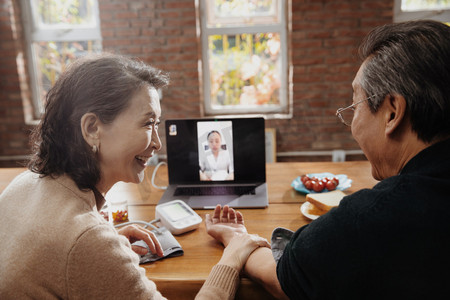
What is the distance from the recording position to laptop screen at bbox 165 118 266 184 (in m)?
1.64

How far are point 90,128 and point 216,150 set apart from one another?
31.6 inches

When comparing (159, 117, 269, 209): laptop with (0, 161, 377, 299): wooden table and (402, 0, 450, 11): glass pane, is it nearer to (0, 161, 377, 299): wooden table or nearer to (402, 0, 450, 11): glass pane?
(0, 161, 377, 299): wooden table

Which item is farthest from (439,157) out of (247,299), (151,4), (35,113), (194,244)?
(35,113)

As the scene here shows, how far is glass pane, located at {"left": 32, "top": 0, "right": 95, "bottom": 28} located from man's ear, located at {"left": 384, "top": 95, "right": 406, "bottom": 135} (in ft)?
11.0

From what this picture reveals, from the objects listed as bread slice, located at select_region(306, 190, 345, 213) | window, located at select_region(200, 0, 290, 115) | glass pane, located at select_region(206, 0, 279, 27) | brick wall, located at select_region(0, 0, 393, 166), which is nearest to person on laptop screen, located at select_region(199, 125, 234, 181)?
bread slice, located at select_region(306, 190, 345, 213)

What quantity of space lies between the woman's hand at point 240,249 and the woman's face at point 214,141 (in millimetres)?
574

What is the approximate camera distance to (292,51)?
3.22m

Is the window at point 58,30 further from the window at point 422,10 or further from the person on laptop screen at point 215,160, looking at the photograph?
the window at point 422,10

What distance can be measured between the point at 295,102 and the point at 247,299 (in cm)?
251

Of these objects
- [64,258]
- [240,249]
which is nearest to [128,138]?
[64,258]

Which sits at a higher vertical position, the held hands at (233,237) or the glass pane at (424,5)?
the glass pane at (424,5)

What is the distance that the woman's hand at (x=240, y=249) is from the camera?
3.38 ft

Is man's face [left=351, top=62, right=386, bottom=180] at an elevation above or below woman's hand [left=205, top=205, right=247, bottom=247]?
above

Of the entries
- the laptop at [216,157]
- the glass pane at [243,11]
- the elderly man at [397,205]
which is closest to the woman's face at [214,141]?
the laptop at [216,157]
